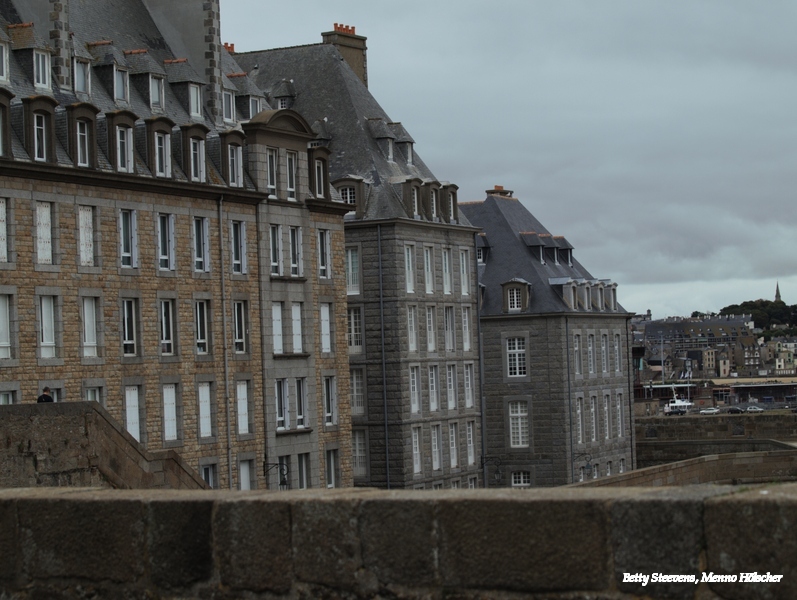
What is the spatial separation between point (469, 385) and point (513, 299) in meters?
7.99

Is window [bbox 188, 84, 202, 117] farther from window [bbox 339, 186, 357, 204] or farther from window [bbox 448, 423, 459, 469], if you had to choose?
window [bbox 448, 423, 459, 469]

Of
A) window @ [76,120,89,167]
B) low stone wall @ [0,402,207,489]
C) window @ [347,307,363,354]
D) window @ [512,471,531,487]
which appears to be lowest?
window @ [512,471,531,487]

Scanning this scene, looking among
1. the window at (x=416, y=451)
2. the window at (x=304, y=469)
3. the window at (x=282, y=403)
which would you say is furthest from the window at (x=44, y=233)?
the window at (x=416, y=451)

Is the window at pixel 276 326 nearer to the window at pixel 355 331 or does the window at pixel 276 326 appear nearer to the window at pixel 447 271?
the window at pixel 355 331

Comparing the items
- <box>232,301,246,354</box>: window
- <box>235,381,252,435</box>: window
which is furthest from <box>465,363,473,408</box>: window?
<box>235,381,252,435</box>: window

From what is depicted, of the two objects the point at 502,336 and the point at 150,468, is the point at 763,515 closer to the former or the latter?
the point at 150,468

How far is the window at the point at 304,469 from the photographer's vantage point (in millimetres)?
51469

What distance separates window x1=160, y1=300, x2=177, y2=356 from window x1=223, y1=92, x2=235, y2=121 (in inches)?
334

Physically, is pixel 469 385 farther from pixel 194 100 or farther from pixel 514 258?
pixel 194 100

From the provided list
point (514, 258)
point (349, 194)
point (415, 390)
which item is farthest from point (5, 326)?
point (514, 258)

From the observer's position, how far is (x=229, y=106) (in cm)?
5250

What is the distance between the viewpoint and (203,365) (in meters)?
46.9

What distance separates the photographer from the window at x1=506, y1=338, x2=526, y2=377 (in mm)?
73688

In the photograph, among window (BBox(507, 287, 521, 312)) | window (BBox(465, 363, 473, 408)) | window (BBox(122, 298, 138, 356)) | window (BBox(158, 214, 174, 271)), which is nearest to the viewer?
window (BBox(122, 298, 138, 356))
